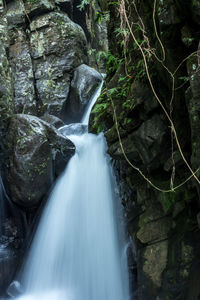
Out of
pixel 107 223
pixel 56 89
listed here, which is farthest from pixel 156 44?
pixel 56 89

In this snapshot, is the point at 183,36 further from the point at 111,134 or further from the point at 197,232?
the point at 197,232

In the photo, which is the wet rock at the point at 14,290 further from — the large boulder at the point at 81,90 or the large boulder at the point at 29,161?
the large boulder at the point at 81,90

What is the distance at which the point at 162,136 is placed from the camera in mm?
3479

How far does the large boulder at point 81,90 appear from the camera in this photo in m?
9.80

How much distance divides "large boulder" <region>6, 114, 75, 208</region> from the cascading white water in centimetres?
45

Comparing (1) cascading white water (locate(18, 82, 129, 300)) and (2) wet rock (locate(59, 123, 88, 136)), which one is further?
(2) wet rock (locate(59, 123, 88, 136))

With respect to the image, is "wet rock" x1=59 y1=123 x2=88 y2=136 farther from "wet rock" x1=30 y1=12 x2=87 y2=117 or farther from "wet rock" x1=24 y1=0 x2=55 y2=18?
"wet rock" x1=24 y1=0 x2=55 y2=18

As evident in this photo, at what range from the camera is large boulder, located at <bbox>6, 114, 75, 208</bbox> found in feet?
20.2

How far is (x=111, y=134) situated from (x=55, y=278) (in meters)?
3.17

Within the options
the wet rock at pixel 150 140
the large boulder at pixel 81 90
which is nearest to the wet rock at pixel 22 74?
the large boulder at pixel 81 90

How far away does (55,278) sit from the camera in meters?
5.31

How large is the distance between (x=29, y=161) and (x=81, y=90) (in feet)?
15.1

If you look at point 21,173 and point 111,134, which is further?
point 21,173

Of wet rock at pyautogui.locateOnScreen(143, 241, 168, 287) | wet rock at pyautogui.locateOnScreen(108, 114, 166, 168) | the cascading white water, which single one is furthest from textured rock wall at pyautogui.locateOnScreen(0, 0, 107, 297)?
wet rock at pyautogui.locateOnScreen(143, 241, 168, 287)
